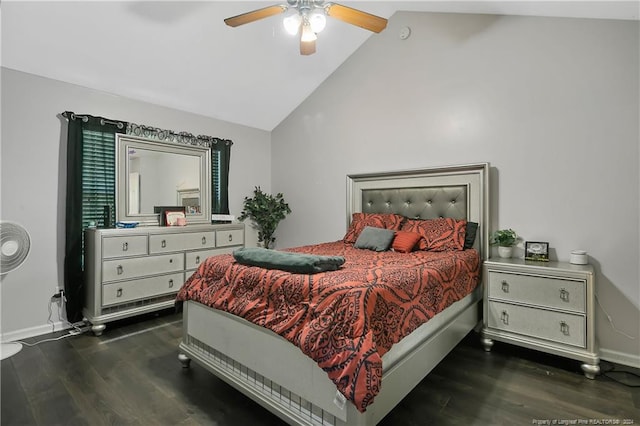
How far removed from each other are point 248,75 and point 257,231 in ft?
6.97

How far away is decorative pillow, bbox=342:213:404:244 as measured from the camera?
128 inches

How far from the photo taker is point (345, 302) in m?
1.42

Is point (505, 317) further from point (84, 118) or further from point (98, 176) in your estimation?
point (84, 118)

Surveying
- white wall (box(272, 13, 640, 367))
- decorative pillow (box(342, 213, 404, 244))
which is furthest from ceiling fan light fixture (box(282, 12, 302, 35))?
decorative pillow (box(342, 213, 404, 244))

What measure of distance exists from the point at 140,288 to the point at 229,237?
110 cm

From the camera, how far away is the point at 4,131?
267cm

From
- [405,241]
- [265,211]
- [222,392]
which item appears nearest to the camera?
[222,392]

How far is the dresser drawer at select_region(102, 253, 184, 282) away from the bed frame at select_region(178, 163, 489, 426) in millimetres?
1156

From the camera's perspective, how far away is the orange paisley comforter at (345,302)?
51.1 inches

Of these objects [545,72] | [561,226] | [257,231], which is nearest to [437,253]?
[561,226]

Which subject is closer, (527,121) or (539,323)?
(539,323)

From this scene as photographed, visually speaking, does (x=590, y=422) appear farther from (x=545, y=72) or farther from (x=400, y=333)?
(x=545, y=72)

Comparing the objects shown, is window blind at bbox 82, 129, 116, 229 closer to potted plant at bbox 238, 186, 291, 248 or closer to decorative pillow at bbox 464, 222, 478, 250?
potted plant at bbox 238, 186, 291, 248

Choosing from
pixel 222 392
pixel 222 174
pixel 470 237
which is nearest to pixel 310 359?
pixel 222 392
